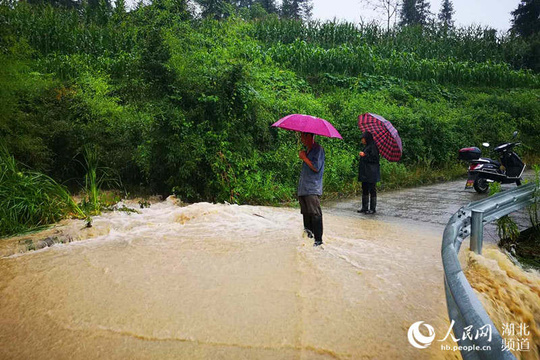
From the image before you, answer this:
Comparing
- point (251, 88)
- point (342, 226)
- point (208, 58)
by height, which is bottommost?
point (342, 226)

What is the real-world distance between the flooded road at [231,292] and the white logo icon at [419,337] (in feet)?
0.16

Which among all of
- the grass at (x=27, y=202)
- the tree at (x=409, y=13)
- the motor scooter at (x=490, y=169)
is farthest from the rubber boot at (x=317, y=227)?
the tree at (x=409, y=13)

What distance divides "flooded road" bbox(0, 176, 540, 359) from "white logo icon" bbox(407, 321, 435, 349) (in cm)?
5

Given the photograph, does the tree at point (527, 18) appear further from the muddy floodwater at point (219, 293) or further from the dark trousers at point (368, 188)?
the muddy floodwater at point (219, 293)

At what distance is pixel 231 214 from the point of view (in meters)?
7.21

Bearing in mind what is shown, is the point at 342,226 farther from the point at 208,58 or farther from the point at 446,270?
the point at 208,58

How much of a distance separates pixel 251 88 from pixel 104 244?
5189 millimetres

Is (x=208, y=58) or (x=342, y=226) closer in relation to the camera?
(x=342, y=226)

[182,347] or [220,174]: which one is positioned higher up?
[220,174]

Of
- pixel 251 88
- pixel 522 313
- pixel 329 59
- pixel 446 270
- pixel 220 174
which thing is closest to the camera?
pixel 446 270

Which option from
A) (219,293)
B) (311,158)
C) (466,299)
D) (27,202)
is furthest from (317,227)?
(27,202)

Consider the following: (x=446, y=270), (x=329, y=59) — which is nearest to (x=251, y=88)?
(x=446, y=270)

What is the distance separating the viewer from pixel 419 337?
3.35 m

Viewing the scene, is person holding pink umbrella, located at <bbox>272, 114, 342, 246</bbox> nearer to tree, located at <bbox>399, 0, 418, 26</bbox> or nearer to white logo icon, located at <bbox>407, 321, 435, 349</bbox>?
white logo icon, located at <bbox>407, 321, 435, 349</bbox>
